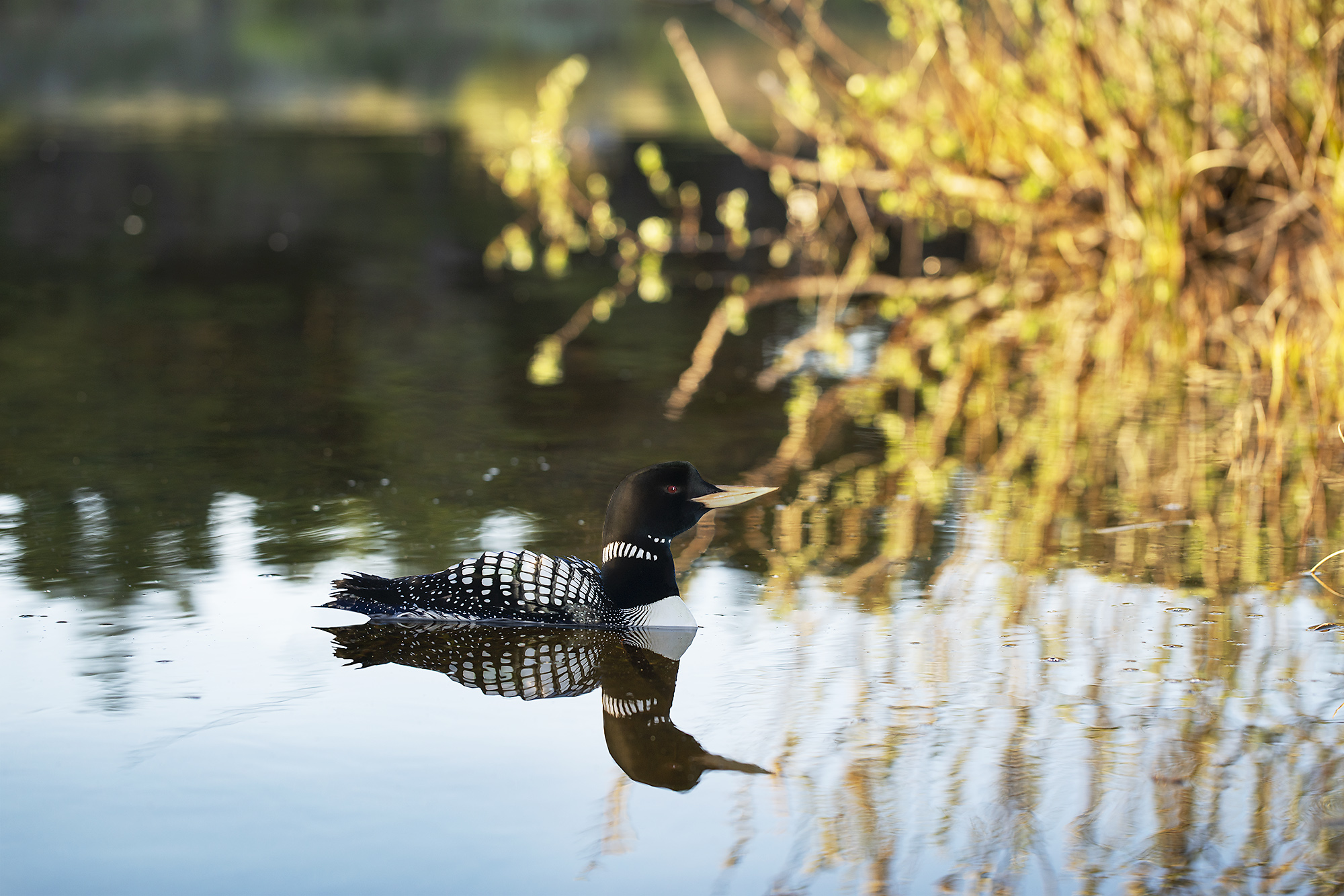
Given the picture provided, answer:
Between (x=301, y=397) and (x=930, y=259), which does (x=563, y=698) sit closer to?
(x=301, y=397)

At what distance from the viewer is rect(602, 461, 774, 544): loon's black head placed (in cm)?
464

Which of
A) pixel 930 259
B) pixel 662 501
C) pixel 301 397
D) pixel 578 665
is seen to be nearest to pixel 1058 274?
pixel 930 259

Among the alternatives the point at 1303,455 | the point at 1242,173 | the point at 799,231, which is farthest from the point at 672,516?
the point at 799,231

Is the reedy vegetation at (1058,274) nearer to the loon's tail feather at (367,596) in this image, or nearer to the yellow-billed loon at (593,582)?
the yellow-billed loon at (593,582)

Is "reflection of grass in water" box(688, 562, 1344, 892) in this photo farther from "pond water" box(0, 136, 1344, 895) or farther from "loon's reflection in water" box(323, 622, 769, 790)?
"loon's reflection in water" box(323, 622, 769, 790)

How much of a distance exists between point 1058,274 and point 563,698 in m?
8.30

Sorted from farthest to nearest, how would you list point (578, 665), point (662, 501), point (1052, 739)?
point (662, 501) → point (578, 665) → point (1052, 739)

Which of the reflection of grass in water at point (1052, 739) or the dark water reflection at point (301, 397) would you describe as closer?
the reflection of grass in water at point (1052, 739)

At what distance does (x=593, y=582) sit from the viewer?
4.72 m

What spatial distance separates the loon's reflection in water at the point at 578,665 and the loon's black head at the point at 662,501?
0.29m

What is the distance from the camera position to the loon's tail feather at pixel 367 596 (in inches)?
183

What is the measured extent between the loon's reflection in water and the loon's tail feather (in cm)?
7

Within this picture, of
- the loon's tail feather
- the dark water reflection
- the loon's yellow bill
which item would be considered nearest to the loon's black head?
the loon's yellow bill

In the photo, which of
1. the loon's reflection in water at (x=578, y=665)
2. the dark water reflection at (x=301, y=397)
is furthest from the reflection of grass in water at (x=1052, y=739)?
the dark water reflection at (x=301, y=397)
